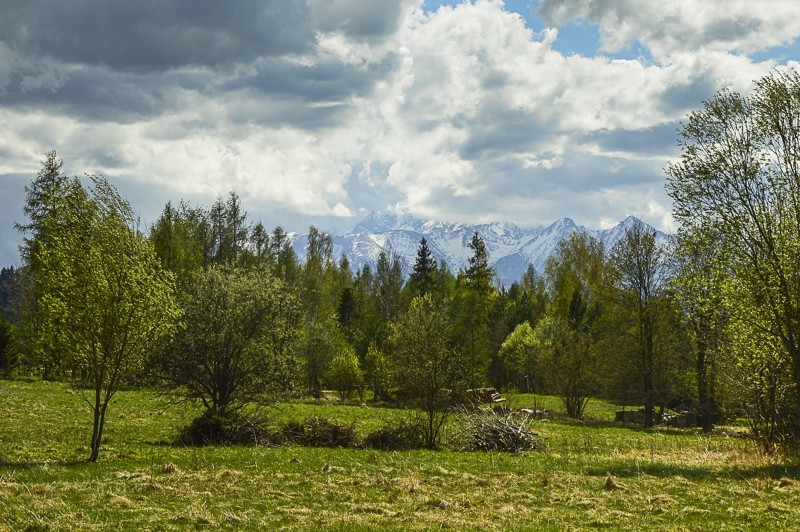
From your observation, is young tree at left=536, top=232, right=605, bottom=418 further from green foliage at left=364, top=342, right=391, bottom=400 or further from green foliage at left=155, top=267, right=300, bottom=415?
green foliage at left=155, top=267, right=300, bottom=415

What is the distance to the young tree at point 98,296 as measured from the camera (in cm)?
2081

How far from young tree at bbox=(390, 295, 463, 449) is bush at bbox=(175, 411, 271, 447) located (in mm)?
6997

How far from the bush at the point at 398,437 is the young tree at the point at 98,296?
35.5 feet

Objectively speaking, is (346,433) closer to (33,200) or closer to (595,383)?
(595,383)

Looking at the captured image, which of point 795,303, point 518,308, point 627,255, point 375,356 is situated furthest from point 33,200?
point 518,308

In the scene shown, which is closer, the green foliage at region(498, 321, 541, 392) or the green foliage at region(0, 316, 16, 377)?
the green foliage at region(0, 316, 16, 377)

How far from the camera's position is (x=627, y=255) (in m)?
52.9

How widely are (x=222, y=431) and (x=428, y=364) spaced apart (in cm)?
960

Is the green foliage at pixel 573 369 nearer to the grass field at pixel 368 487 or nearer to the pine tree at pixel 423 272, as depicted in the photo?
the grass field at pixel 368 487

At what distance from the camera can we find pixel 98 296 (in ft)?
68.3

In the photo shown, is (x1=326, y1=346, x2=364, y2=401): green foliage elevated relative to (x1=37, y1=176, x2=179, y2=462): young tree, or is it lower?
lower

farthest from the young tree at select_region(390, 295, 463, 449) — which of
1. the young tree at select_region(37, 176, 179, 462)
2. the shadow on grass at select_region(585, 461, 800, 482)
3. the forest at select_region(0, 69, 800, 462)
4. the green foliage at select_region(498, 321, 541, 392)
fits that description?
the green foliage at select_region(498, 321, 541, 392)

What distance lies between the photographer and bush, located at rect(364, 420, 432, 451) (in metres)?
27.9

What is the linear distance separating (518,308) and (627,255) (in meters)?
52.7
